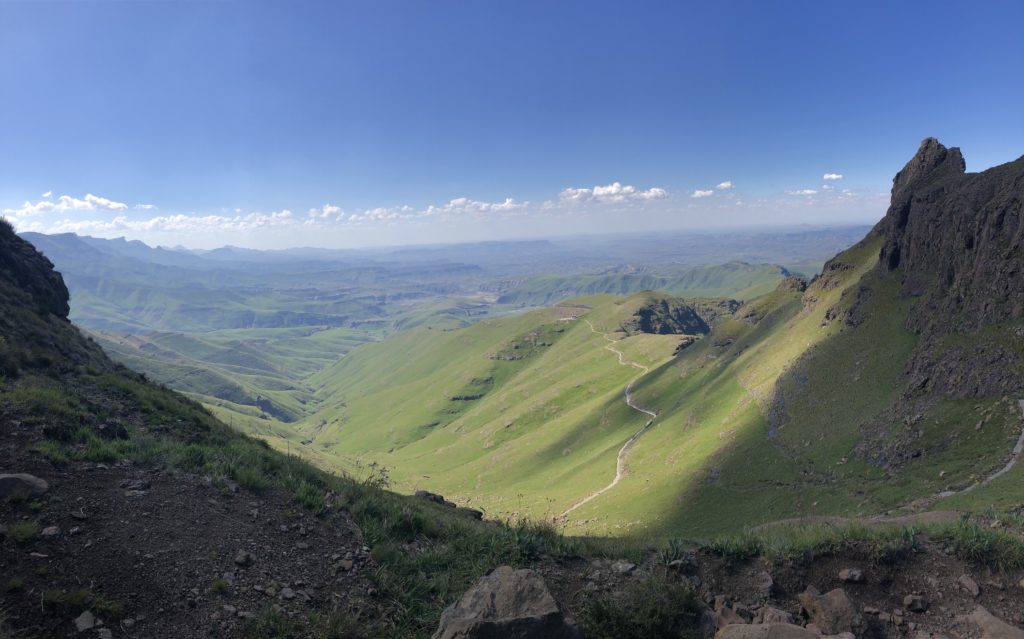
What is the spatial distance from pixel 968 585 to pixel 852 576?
253 cm

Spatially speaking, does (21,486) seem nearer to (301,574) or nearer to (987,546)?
(301,574)

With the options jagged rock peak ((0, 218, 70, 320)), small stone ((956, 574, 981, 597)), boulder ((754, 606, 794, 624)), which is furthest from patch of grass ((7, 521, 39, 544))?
jagged rock peak ((0, 218, 70, 320))

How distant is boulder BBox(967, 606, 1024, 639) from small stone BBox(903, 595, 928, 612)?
72 centimetres

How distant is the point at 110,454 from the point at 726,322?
177929mm

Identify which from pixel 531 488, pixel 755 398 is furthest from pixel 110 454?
pixel 531 488

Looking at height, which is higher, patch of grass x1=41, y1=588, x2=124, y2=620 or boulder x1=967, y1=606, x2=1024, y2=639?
patch of grass x1=41, y1=588, x2=124, y2=620

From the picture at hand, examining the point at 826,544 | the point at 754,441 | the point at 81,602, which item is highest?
the point at 81,602

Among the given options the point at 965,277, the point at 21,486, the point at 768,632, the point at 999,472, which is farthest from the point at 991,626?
the point at 965,277

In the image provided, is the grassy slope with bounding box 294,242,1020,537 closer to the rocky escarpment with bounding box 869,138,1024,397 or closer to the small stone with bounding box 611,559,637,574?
the rocky escarpment with bounding box 869,138,1024,397

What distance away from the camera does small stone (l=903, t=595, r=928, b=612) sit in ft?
33.7

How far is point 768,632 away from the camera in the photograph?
29.7ft

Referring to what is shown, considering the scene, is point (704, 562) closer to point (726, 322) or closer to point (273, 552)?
point (273, 552)

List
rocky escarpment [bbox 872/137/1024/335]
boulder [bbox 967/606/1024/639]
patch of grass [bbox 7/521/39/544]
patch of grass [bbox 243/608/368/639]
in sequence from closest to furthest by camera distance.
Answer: patch of grass [bbox 243/608/368/639] < patch of grass [bbox 7/521/39/544] < boulder [bbox 967/606/1024/639] < rocky escarpment [bbox 872/137/1024/335]

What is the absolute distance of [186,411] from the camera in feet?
89.4
